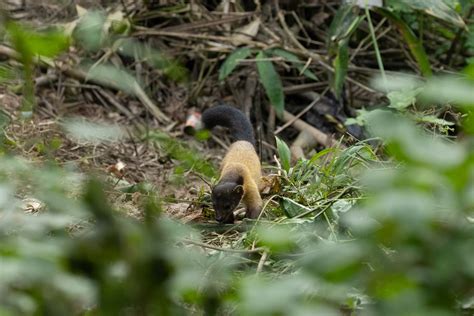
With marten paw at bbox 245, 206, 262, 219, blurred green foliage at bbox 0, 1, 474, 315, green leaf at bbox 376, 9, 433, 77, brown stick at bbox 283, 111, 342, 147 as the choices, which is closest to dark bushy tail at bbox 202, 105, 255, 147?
brown stick at bbox 283, 111, 342, 147

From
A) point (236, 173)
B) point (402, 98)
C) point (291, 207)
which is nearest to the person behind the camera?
point (291, 207)

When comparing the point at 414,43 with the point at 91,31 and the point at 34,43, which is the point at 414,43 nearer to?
the point at 91,31

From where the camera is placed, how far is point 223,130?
722 centimetres

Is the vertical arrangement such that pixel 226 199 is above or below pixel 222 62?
above

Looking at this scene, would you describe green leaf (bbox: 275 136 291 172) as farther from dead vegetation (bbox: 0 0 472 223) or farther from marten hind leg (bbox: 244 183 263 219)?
dead vegetation (bbox: 0 0 472 223)

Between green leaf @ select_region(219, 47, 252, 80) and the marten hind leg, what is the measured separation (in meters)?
2.38

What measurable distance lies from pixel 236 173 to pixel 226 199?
0.42m

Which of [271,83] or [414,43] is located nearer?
[414,43]

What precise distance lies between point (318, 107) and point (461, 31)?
130 cm

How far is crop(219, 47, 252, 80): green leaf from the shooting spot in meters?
6.91

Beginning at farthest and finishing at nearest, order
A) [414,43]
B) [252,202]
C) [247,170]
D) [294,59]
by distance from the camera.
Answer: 1. [294,59]
2. [414,43]
3. [247,170]
4. [252,202]

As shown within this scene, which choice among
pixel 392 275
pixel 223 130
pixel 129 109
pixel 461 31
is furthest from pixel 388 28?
pixel 392 275

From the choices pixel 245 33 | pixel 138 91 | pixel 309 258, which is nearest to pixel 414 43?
pixel 245 33

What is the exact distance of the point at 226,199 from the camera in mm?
4430
